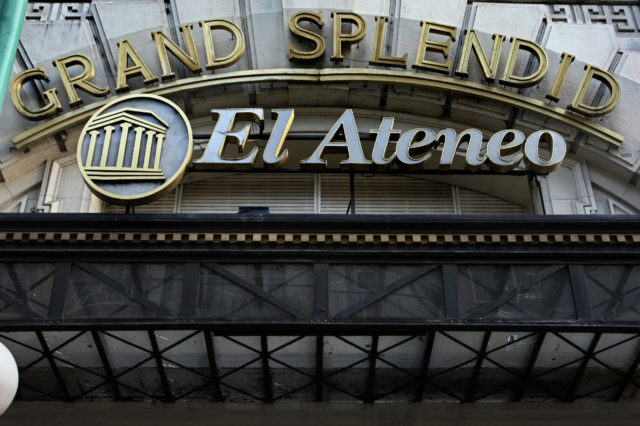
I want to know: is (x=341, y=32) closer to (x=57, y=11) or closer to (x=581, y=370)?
(x=57, y=11)

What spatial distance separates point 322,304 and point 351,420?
3167mm

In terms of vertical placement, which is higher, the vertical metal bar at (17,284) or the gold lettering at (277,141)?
the gold lettering at (277,141)

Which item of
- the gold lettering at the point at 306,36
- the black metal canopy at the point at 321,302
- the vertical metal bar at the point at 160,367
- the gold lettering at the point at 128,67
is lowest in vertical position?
the vertical metal bar at the point at 160,367

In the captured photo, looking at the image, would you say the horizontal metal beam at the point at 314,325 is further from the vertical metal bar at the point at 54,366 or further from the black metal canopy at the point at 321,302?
the vertical metal bar at the point at 54,366

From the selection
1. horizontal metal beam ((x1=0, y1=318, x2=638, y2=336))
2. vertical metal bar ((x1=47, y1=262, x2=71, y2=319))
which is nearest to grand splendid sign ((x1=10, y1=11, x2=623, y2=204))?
vertical metal bar ((x1=47, y1=262, x2=71, y2=319))

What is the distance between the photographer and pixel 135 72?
21.7 meters

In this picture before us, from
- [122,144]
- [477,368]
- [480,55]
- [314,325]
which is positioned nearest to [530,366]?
[477,368]

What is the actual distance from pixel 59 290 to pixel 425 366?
6.24 metres

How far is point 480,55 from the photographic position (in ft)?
72.2

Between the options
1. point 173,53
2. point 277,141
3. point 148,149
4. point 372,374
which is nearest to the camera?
point 372,374

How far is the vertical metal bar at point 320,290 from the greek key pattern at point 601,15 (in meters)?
11.2

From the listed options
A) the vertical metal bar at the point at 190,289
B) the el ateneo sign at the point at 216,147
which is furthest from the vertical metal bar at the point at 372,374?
the el ateneo sign at the point at 216,147

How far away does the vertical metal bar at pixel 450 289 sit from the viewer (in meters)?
15.5

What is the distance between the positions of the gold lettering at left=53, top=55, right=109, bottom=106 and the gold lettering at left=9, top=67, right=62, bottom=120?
1.07 feet
